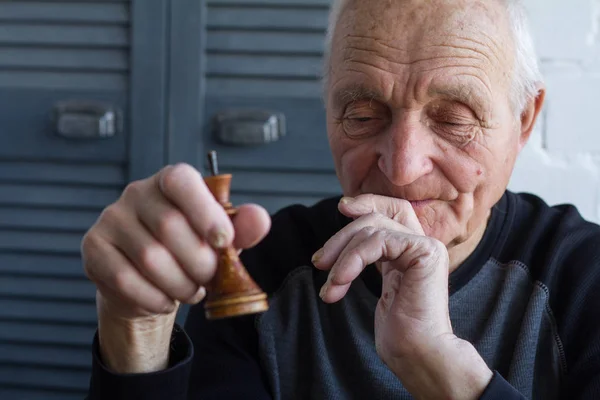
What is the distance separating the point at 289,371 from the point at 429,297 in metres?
0.42

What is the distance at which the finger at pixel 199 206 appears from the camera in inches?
32.6

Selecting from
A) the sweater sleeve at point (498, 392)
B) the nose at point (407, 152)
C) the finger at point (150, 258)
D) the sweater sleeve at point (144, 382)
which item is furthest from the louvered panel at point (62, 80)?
the sweater sleeve at point (498, 392)

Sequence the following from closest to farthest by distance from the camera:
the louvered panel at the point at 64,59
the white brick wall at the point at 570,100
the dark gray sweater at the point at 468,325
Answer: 1. the dark gray sweater at the point at 468,325
2. the white brick wall at the point at 570,100
3. the louvered panel at the point at 64,59

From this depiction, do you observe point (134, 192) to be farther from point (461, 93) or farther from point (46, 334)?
point (46, 334)

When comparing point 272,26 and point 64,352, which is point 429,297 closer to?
point 272,26

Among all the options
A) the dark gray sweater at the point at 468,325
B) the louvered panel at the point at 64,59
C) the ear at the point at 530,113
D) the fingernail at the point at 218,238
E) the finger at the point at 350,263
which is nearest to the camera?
the fingernail at the point at 218,238

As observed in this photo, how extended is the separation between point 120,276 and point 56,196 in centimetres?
142

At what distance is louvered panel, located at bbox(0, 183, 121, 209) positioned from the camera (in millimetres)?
2178

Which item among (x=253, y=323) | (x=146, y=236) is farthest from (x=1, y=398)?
(x=146, y=236)

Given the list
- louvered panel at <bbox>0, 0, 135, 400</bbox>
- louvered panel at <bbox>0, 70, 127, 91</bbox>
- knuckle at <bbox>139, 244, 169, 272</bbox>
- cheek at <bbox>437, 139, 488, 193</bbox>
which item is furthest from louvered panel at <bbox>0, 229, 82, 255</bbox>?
knuckle at <bbox>139, 244, 169, 272</bbox>

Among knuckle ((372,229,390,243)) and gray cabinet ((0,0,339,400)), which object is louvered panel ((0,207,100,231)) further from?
knuckle ((372,229,390,243))

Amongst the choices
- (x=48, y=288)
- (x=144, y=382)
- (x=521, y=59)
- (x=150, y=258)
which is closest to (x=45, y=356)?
(x=48, y=288)

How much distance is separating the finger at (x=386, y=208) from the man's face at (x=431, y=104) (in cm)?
5

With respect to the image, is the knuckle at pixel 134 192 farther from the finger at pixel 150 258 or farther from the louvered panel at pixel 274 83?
the louvered panel at pixel 274 83
